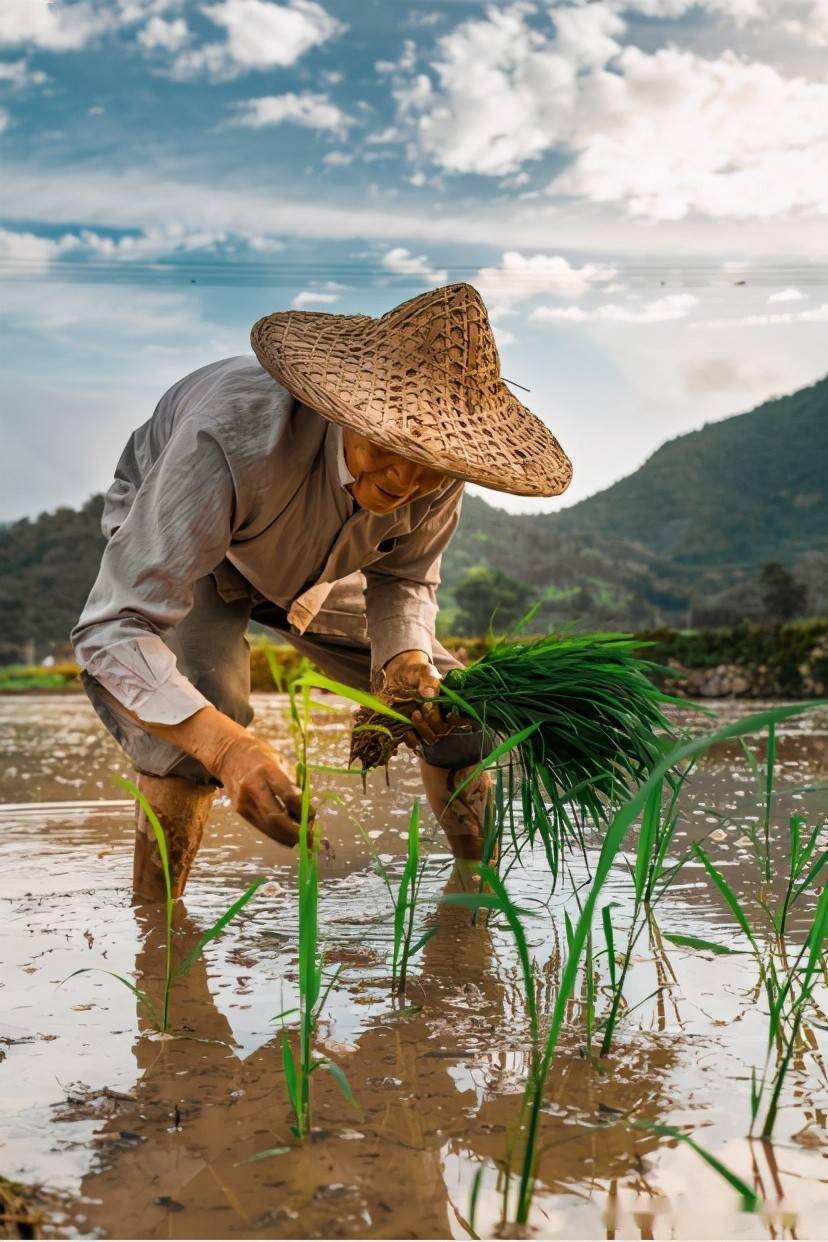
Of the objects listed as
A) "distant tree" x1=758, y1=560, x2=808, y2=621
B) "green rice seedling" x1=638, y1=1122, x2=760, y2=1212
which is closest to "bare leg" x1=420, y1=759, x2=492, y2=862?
"green rice seedling" x1=638, y1=1122, x2=760, y2=1212

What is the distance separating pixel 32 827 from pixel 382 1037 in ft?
7.37

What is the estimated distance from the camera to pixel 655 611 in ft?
66.4

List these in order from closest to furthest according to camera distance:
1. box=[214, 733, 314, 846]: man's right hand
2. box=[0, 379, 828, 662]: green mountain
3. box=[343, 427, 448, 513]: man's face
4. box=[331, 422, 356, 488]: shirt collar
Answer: box=[214, 733, 314, 846]: man's right hand < box=[343, 427, 448, 513]: man's face < box=[331, 422, 356, 488]: shirt collar < box=[0, 379, 828, 662]: green mountain

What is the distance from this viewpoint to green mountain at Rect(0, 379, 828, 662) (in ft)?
64.8

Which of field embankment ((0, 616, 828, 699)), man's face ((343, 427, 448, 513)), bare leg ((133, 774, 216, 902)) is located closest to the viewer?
man's face ((343, 427, 448, 513))

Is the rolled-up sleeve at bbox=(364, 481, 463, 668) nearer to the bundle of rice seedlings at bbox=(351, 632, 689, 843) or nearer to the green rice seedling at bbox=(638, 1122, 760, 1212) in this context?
the bundle of rice seedlings at bbox=(351, 632, 689, 843)

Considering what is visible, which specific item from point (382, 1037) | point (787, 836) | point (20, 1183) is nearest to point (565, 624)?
point (382, 1037)

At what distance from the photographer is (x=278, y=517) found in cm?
235

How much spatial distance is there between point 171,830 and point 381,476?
95 cm

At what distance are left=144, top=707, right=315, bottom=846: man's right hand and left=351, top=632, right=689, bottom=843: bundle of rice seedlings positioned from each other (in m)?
0.34

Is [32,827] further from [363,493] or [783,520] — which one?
[783,520]

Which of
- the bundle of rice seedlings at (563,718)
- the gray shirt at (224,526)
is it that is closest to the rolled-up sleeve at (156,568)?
the gray shirt at (224,526)

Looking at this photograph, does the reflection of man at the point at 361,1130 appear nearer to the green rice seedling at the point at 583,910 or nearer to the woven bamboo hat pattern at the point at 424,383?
the green rice seedling at the point at 583,910

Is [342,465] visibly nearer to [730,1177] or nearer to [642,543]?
[730,1177]
